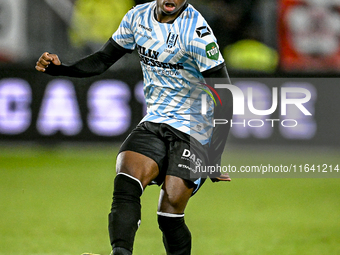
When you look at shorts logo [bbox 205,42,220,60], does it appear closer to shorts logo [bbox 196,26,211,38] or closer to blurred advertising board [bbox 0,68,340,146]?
shorts logo [bbox 196,26,211,38]

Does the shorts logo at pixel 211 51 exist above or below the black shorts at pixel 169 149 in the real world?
above

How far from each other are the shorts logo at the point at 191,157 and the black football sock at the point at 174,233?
0.35 metres

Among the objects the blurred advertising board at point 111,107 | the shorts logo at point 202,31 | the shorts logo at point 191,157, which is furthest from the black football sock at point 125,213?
the blurred advertising board at point 111,107

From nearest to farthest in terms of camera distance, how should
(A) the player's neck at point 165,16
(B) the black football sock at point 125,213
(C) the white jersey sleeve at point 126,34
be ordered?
(B) the black football sock at point 125,213, (A) the player's neck at point 165,16, (C) the white jersey sleeve at point 126,34

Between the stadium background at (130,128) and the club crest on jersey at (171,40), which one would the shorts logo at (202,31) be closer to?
the club crest on jersey at (171,40)

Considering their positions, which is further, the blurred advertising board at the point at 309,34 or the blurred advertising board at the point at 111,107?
the blurred advertising board at the point at 309,34

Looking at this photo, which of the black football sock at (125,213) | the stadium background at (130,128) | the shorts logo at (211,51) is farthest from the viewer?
the stadium background at (130,128)

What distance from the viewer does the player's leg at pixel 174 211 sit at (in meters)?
3.39

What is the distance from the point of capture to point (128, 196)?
128 inches

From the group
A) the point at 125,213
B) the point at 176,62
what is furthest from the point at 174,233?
the point at 176,62

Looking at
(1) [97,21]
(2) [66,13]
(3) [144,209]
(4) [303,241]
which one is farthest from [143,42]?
(2) [66,13]

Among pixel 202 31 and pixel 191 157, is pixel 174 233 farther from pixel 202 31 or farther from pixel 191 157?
pixel 202 31

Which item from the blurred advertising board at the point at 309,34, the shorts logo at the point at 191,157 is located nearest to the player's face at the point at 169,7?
the shorts logo at the point at 191,157

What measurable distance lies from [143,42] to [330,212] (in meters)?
3.34
